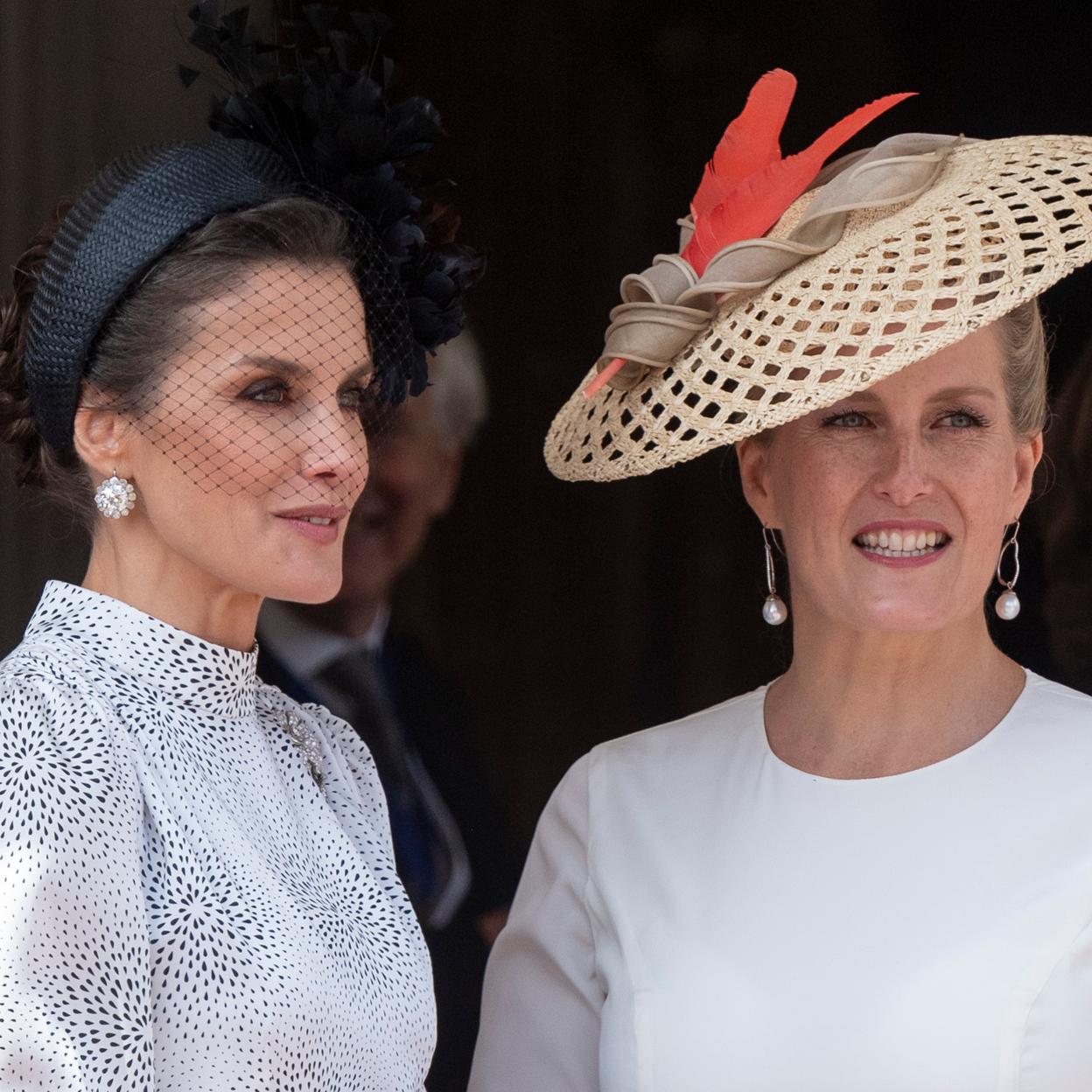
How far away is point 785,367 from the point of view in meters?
2.25

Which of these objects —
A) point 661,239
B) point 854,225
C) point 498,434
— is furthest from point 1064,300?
point 854,225

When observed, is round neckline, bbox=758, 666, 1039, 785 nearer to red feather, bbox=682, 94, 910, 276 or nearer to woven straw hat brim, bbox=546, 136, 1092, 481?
woven straw hat brim, bbox=546, 136, 1092, 481

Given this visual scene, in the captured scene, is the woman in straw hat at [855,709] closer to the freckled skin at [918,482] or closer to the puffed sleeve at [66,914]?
the freckled skin at [918,482]

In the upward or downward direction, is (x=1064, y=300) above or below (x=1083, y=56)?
below

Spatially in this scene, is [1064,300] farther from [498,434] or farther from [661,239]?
[498,434]

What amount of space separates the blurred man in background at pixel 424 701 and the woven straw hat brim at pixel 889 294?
135 centimetres

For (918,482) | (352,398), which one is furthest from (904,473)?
(352,398)

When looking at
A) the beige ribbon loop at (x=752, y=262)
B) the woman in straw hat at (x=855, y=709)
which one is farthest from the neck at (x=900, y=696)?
the beige ribbon loop at (x=752, y=262)

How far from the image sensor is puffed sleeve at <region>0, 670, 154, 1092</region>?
170 centimetres

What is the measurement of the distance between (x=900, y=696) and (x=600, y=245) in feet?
5.47

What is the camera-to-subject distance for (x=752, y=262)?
231 centimetres

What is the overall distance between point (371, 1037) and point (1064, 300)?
2491 millimetres

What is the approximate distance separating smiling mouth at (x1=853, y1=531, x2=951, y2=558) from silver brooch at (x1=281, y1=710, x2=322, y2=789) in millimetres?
875

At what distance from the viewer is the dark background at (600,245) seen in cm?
368
